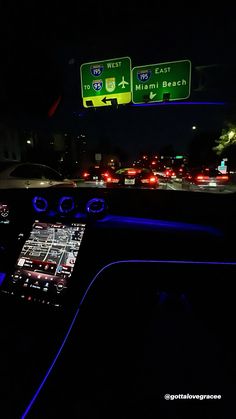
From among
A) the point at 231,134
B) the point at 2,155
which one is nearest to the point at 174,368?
the point at 231,134

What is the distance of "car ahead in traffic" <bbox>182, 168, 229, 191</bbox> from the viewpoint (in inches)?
555

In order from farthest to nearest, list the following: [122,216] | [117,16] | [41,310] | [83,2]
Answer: [117,16]
[83,2]
[122,216]
[41,310]

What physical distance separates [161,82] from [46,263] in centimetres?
759

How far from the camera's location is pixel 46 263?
1.93 metres

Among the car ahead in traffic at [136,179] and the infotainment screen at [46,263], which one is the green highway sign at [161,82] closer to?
the car ahead in traffic at [136,179]

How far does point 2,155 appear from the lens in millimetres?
23891

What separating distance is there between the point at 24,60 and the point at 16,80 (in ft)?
2.78

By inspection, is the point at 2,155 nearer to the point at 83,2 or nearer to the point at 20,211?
the point at 83,2

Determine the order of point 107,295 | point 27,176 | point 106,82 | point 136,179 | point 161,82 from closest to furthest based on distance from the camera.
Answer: point 107,295, point 27,176, point 161,82, point 106,82, point 136,179

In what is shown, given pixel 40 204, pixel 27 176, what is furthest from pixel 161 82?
pixel 40 204

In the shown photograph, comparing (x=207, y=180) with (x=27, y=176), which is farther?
(x=207, y=180)

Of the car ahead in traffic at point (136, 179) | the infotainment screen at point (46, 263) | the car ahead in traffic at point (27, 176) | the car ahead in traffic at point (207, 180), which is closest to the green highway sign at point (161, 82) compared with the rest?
the car ahead in traffic at point (27, 176)

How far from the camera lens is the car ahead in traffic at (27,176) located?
7.23 m

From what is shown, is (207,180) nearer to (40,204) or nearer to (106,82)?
(106,82)
